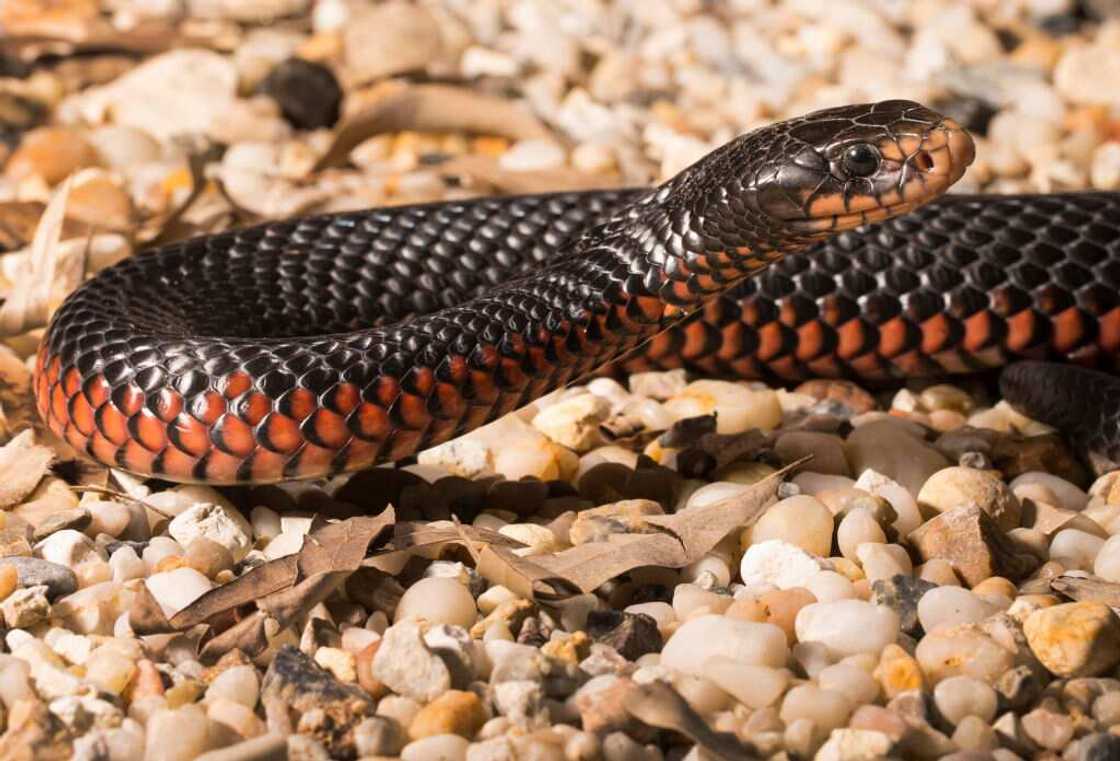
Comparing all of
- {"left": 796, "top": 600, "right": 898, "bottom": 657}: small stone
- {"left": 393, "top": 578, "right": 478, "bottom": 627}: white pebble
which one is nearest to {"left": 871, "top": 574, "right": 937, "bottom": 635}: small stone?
{"left": 796, "top": 600, "right": 898, "bottom": 657}: small stone

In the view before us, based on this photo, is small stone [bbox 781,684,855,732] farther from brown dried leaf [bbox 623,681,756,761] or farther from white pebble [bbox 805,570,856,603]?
white pebble [bbox 805,570,856,603]

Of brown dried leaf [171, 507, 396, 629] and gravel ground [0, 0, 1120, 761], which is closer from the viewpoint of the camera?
gravel ground [0, 0, 1120, 761]

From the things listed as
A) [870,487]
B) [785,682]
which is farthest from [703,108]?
[785,682]

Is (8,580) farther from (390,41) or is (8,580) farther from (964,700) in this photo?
(390,41)

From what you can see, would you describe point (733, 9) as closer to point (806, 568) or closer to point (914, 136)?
point (914, 136)

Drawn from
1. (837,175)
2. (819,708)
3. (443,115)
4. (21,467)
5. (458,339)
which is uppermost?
(837,175)

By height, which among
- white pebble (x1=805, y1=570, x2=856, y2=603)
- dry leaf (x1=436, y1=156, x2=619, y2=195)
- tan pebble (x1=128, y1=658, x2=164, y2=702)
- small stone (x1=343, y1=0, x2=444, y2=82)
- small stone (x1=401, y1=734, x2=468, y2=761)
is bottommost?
tan pebble (x1=128, y1=658, x2=164, y2=702)

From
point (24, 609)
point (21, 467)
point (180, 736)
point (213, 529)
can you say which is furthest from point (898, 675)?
point (21, 467)
